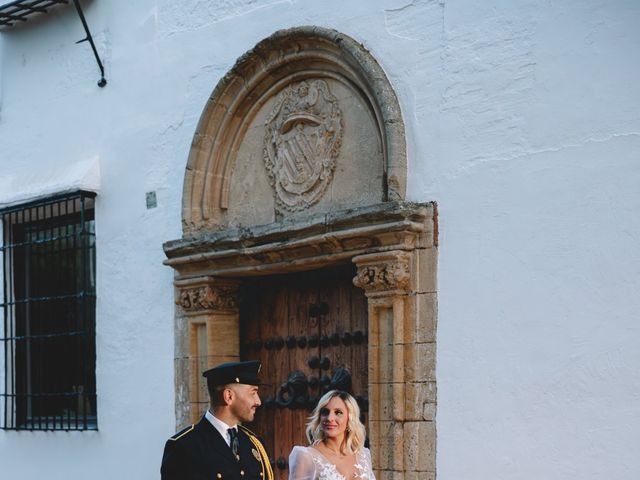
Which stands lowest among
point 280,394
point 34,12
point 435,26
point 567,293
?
point 280,394

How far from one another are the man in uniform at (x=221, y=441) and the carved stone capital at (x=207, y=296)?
2.62 meters

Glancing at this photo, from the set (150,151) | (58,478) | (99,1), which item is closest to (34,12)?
(99,1)

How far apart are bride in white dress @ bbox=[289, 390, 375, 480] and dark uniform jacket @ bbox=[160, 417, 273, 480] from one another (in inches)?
15.5

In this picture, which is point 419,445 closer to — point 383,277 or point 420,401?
point 420,401

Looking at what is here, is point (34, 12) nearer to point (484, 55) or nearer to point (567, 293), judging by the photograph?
point (484, 55)

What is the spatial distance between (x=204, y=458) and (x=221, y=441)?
0.35ft

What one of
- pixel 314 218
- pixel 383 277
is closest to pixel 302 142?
pixel 314 218

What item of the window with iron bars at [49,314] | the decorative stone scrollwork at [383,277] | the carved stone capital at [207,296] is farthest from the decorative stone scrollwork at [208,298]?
the decorative stone scrollwork at [383,277]

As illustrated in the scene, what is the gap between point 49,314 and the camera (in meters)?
9.59

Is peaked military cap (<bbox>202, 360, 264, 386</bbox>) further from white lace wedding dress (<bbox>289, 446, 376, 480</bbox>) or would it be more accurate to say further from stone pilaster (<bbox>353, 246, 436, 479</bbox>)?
stone pilaster (<bbox>353, 246, 436, 479</bbox>)

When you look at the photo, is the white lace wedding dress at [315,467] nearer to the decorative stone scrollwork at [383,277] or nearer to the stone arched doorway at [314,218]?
the stone arched doorway at [314,218]

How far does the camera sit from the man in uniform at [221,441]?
5.26 m

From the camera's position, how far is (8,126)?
32.4 ft

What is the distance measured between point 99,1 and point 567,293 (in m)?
4.50
